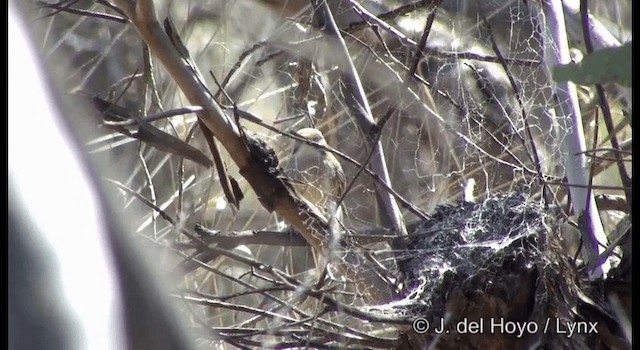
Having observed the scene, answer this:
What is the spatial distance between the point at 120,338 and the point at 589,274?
451mm

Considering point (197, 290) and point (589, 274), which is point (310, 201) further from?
point (589, 274)

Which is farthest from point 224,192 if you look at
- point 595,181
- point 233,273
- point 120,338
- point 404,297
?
point 120,338

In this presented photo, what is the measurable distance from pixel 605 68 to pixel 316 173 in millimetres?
401

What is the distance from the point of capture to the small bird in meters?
0.82

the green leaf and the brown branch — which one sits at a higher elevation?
the brown branch

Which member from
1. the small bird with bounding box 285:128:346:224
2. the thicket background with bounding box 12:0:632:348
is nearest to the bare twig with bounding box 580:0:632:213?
the thicket background with bounding box 12:0:632:348

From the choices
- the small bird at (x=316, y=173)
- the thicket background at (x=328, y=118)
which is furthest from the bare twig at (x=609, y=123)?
the small bird at (x=316, y=173)

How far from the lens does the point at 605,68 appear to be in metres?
0.49

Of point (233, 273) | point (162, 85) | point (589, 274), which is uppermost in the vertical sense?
point (162, 85)

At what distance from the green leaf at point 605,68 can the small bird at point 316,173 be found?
35 centimetres

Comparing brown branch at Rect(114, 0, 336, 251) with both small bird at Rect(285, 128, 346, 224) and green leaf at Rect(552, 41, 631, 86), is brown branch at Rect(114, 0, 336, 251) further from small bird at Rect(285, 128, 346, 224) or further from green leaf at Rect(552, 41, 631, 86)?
green leaf at Rect(552, 41, 631, 86)

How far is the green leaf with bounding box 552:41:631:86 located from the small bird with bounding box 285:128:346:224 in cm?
35

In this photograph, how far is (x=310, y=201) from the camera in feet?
2.75

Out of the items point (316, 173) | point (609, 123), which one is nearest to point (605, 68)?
point (609, 123)
